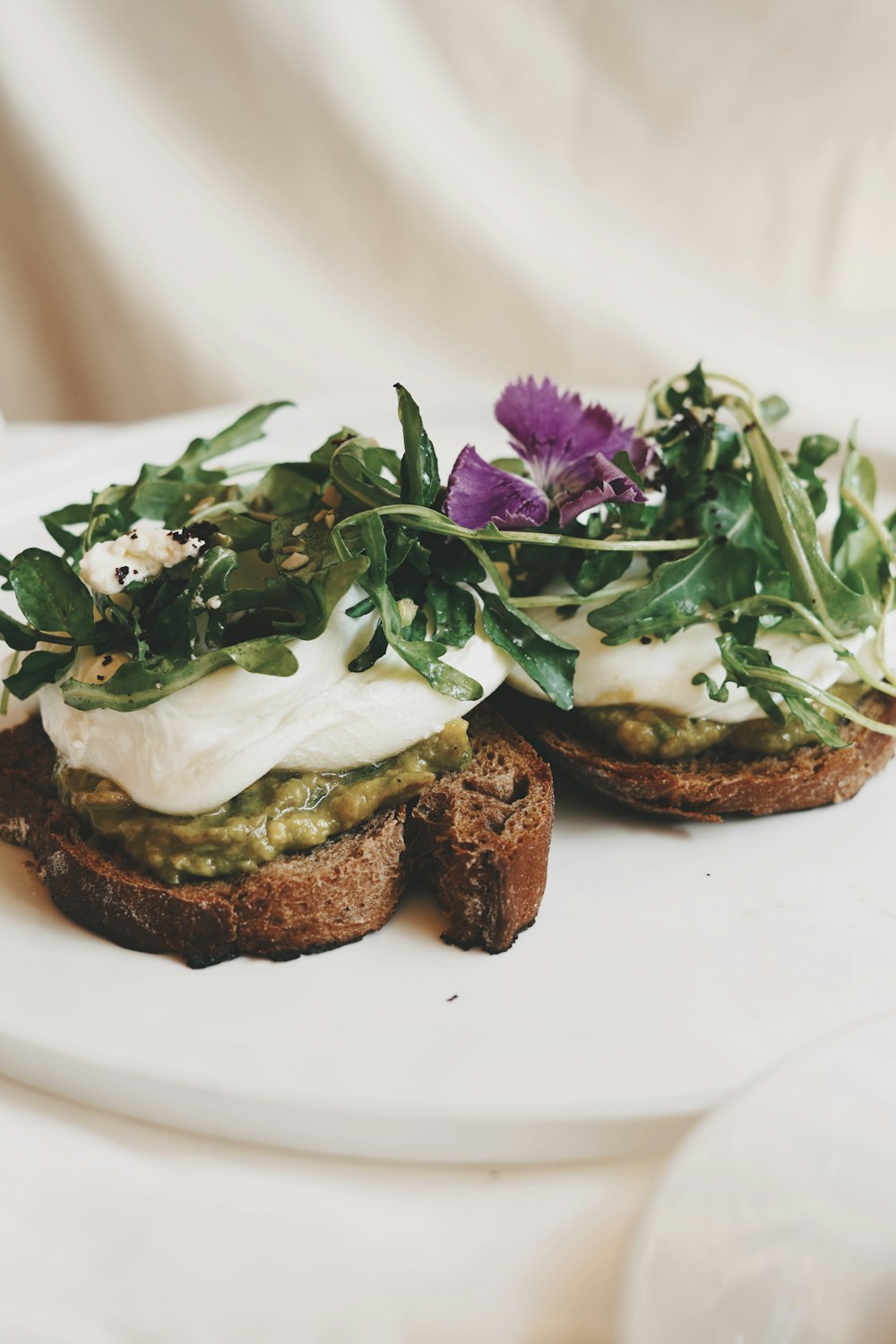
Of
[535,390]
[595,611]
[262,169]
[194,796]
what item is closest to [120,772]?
[194,796]

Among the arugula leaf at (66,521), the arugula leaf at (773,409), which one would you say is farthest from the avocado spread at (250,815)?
the arugula leaf at (773,409)

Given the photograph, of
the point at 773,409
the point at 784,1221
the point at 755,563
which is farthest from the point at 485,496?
the point at 784,1221

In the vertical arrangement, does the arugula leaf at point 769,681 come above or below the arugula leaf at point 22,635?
below

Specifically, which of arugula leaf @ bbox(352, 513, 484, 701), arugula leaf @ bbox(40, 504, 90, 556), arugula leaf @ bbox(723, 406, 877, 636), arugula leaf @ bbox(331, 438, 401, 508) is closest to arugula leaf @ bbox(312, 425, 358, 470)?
arugula leaf @ bbox(331, 438, 401, 508)

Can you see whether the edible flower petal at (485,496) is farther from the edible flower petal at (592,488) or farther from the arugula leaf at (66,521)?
the arugula leaf at (66,521)

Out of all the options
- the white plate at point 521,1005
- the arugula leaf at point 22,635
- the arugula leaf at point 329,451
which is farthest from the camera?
the arugula leaf at point 329,451

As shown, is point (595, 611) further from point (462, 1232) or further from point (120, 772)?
point (462, 1232)

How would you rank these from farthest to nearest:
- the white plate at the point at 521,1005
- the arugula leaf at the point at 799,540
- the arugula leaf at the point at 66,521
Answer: the arugula leaf at the point at 66,521
the arugula leaf at the point at 799,540
the white plate at the point at 521,1005
